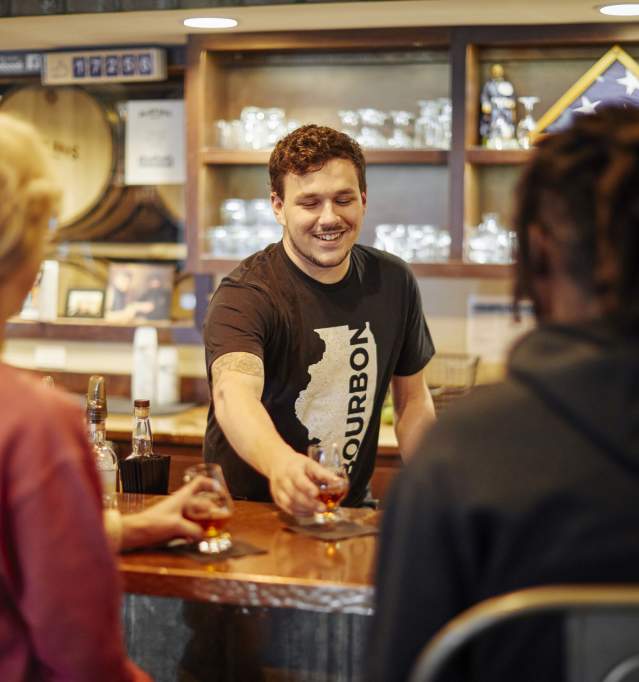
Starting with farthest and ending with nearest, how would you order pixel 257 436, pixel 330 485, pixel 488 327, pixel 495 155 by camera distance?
pixel 488 327, pixel 495 155, pixel 257 436, pixel 330 485

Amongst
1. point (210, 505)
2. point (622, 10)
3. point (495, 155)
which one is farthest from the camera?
point (495, 155)

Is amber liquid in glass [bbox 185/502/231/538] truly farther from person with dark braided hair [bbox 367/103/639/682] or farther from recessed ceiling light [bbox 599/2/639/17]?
recessed ceiling light [bbox 599/2/639/17]

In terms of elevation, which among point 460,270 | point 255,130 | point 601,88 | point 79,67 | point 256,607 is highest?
point 79,67

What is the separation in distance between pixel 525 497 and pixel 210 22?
3.16m

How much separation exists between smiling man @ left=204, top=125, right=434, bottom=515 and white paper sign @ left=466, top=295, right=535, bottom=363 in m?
1.56

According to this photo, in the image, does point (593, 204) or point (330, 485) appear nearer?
point (593, 204)

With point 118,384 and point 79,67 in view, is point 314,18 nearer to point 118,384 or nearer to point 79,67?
point 79,67

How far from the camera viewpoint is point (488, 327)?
4.48 metres

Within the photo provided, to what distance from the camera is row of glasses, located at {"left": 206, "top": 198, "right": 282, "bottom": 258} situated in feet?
13.8

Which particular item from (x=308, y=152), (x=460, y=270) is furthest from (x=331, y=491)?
(x=460, y=270)

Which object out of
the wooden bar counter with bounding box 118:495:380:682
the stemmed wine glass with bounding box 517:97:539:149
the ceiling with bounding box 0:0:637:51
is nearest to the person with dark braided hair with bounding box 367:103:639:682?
the wooden bar counter with bounding box 118:495:380:682

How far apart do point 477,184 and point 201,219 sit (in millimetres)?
1014

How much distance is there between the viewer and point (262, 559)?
1.98m

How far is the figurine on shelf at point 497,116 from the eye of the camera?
4.05 meters
